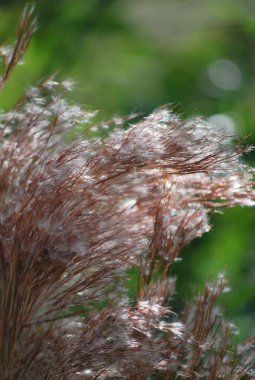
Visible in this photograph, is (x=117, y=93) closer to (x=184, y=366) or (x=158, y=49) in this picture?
(x=158, y=49)

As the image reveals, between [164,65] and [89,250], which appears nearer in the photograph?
[89,250]

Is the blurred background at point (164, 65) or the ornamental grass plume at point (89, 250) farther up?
the ornamental grass plume at point (89, 250)

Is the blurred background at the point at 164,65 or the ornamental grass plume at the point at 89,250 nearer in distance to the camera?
the ornamental grass plume at the point at 89,250

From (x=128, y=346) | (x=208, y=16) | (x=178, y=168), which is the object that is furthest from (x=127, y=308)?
(x=208, y=16)

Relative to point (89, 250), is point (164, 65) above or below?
below
